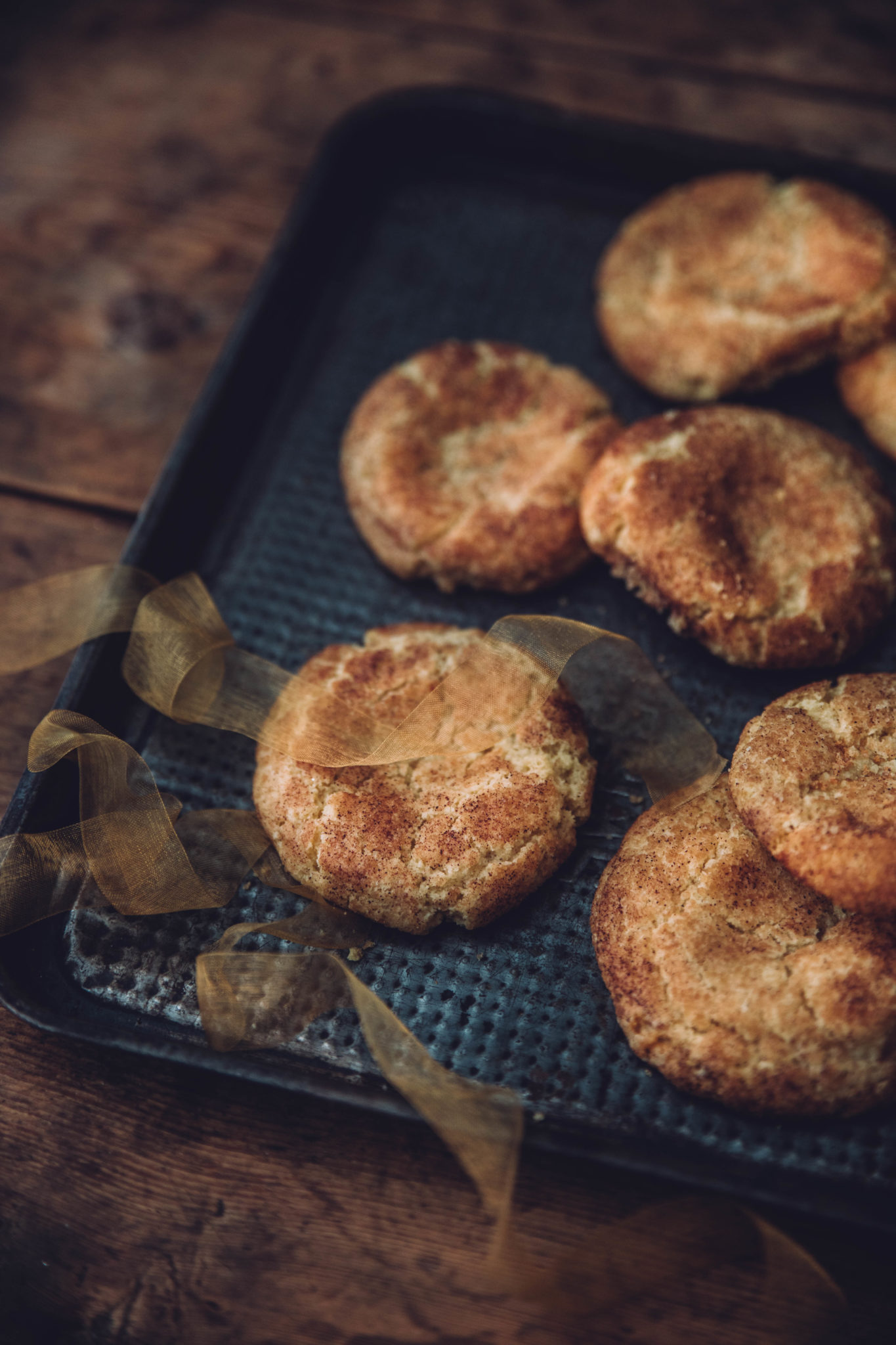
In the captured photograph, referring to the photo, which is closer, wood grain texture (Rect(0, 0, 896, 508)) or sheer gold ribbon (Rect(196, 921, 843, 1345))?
sheer gold ribbon (Rect(196, 921, 843, 1345))

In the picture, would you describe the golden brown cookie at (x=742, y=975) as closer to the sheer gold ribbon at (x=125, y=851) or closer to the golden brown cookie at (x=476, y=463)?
the sheer gold ribbon at (x=125, y=851)

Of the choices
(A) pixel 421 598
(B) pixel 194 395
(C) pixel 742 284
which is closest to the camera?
(A) pixel 421 598

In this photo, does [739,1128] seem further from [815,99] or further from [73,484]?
[815,99]

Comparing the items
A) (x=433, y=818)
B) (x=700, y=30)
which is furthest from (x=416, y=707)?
(x=700, y=30)

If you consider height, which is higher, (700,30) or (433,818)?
(700,30)

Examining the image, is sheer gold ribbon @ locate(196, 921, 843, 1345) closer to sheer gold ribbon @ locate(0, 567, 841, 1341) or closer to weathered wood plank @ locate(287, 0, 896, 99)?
sheer gold ribbon @ locate(0, 567, 841, 1341)

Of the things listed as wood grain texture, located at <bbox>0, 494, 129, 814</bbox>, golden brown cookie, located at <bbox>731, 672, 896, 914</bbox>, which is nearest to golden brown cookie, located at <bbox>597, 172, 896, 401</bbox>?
golden brown cookie, located at <bbox>731, 672, 896, 914</bbox>

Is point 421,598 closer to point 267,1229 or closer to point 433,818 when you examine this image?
point 433,818
